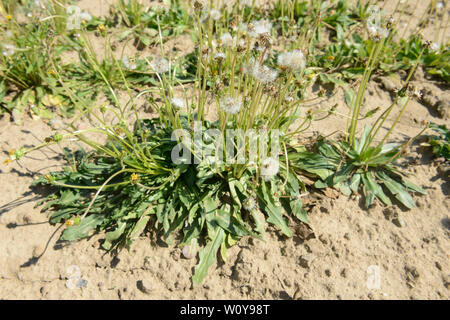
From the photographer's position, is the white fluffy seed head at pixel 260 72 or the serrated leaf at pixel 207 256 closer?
the white fluffy seed head at pixel 260 72

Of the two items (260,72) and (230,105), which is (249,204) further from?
(260,72)

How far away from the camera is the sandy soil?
2096mm

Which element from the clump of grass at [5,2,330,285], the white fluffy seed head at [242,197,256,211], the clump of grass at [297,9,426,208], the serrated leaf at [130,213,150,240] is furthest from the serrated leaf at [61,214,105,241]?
the clump of grass at [297,9,426,208]

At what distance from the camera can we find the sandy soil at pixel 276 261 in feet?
6.88

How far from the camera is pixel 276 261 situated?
2199 millimetres

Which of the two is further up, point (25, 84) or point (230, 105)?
point (230, 105)

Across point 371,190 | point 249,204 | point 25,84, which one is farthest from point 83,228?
point 371,190

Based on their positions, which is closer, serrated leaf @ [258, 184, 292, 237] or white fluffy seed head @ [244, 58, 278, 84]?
white fluffy seed head @ [244, 58, 278, 84]

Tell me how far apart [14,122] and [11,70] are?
0.59 metres

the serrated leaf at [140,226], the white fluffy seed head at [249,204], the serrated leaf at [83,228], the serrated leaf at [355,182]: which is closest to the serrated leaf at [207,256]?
the white fluffy seed head at [249,204]

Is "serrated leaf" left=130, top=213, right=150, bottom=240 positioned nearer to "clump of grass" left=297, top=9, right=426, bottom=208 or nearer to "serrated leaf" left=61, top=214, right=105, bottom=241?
"serrated leaf" left=61, top=214, right=105, bottom=241

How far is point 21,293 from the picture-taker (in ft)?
6.95

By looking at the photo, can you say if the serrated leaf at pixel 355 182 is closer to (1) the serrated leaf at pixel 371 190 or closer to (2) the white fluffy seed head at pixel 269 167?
(1) the serrated leaf at pixel 371 190

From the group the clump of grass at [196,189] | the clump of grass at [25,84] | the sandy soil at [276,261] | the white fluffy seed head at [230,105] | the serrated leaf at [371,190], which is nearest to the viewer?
the white fluffy seed head at [230,105]
